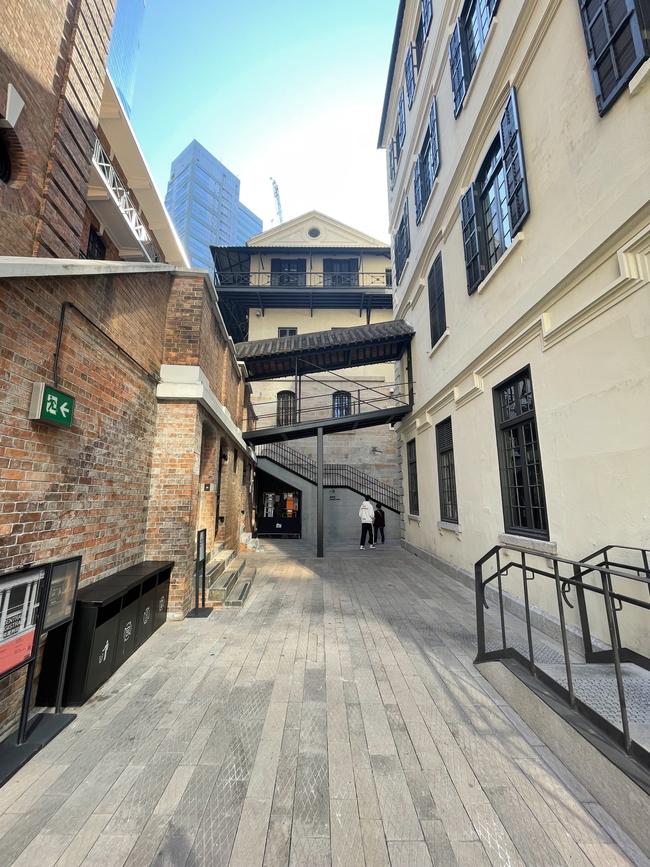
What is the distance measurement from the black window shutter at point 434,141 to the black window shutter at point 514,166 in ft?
9.66

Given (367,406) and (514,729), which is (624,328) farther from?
(367,406)

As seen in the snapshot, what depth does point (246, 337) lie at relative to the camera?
Result: 773 inches

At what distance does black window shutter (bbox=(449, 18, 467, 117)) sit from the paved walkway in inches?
353

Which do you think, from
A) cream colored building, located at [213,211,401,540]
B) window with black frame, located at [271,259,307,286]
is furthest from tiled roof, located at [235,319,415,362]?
window with black frame, located at [271,259,307,286]

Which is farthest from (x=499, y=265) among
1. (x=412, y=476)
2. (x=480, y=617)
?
(x=412, y=476)

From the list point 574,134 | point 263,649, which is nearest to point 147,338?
point 263,649

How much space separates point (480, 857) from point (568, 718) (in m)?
1.01

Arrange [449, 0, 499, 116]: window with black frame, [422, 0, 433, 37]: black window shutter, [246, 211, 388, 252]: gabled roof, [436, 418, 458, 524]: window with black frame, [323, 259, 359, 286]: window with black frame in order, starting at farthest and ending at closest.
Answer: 1. [246, 211, 388, 252]: gabled roof
2. [323, 259, 359, 286]: window with black frame
3. [422, 0, 433, 37]: black window shutter
4. [436, 418, 458, 524]: window with black frame
5. [449, 0, 499, 116]: window with black frame

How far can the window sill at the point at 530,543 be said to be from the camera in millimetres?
4177

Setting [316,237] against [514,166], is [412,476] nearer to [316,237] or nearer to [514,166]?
[514,166]

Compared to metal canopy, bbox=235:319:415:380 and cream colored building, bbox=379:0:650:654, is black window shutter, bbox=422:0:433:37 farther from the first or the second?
metal canopy, bbox=235:319:415:380

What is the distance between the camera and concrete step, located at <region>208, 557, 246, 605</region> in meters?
5.45

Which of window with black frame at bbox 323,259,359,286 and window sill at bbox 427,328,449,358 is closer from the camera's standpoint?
window sill at bbox 427,328,449,358

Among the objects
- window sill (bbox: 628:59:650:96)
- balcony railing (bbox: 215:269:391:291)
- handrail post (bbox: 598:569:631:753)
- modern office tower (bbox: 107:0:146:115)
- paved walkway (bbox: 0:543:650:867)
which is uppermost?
modern office tower (bbox: 107:0:146:115)
